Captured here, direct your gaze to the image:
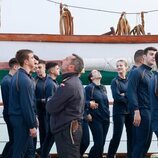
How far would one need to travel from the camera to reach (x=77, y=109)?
547 centimetres

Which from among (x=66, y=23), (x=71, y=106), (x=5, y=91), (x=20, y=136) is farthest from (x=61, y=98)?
(x=66, y=23)

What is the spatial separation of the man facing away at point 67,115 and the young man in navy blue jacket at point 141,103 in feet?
4.35

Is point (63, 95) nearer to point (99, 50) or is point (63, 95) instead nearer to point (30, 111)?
point (30, 111)

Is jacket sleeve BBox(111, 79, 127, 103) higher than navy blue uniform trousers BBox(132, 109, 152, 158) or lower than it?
higher

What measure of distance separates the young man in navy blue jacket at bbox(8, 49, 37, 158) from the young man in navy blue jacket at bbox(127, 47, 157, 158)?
46.6 inches

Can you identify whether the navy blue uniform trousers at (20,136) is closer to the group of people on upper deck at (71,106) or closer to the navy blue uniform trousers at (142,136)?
the group of people on upper deck at (71,106)

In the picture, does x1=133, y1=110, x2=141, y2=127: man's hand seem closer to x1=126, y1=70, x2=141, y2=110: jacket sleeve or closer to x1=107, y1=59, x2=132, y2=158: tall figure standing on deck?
x1=126, y1=70, x2=141, y2=110: jacket sleeve

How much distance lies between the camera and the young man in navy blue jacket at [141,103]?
21.9ft

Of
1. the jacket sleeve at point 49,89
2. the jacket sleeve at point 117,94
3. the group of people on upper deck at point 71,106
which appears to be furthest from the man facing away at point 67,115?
the jacket sleeve at point 117,94

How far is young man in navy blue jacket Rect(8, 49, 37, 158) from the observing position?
6.11 meters

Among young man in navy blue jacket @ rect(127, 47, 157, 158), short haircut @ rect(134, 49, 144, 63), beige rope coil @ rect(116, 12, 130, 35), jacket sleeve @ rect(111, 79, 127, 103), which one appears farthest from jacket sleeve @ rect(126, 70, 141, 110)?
beige rope coil @ rect(116, 12, 130, 35)

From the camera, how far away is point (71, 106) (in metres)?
5.44

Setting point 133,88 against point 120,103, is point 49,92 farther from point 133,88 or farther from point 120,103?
point 133,88

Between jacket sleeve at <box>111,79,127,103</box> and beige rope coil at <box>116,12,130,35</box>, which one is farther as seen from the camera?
beige rope coil at <box>116,12,130,35</box>
